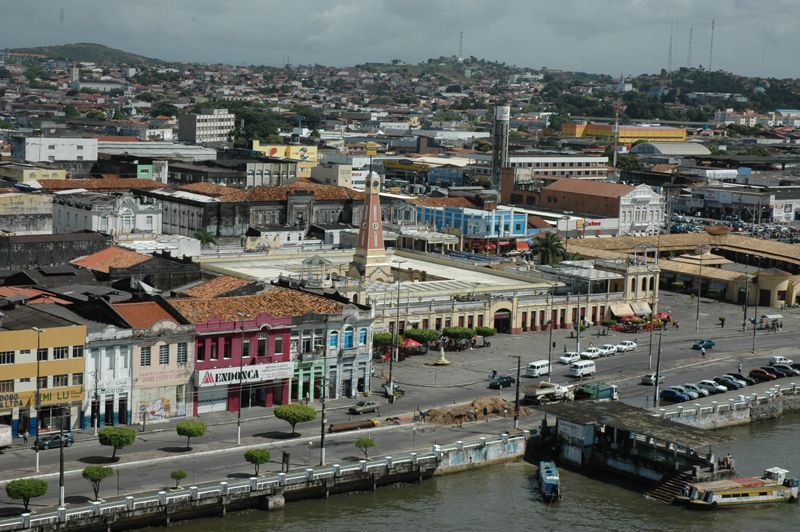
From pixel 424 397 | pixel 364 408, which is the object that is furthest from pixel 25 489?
pixel 424 397

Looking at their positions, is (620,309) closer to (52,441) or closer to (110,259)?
(110,259)

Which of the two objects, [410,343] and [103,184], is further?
[103,184]

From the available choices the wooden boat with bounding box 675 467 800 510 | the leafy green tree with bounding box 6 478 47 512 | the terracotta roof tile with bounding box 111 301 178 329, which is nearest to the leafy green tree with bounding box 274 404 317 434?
the terracotta roof tile with bounding box 111 301 178 329

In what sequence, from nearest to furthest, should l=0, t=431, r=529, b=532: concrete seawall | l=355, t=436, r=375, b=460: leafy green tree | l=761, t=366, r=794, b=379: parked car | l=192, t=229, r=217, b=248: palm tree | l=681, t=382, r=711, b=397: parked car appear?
1. l=0, t=431, r=529, b=532: concrete seawall
2. l=355, t=436, r=375, b=460: leafy green tree
3. l=681, t=382, r=711, b=397: parked car
4. l=761, t=366, r=794, b=379: parked car
5. l=192, t=229, r=217, b=248: palm tree

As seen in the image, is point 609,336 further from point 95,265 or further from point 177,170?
point 177,170

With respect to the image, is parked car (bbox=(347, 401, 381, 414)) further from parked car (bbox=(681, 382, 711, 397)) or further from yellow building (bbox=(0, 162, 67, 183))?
yellow building (bbox=(0, 162, 67, 183))

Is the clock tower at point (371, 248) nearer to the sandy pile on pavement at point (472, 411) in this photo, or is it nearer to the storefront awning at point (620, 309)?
the storefront awning at point (620, 309)

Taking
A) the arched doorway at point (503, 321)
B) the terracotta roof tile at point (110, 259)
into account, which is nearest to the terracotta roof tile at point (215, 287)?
the terracotta roof tile at point (110, 259)
